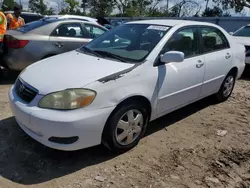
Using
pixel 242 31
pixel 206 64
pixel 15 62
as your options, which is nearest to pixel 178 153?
pixel 206 64

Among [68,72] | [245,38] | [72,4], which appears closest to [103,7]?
[72,4]

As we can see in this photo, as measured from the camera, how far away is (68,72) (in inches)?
121

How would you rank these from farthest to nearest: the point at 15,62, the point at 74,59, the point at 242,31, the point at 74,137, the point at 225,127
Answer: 1. the point at 242,31
2. the point at 15,62
3. the point at 225,127
4. the point at 74,59
5. the point at 74,137

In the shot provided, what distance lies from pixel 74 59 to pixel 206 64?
203 centimetres

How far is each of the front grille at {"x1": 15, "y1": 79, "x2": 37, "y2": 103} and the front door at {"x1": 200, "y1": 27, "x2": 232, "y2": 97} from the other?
8.55 feet

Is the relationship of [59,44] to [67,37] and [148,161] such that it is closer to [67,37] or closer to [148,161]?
[67,37]

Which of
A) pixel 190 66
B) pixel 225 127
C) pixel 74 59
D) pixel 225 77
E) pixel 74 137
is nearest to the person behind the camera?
pixel 74 137

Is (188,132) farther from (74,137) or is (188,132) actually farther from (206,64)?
(74,137)

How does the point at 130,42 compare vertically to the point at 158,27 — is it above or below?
below

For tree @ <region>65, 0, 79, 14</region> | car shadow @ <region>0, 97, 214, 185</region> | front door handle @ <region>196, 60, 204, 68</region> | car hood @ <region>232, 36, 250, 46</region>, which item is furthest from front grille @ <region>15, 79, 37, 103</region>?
tree @ <region>65, 0, 79, 14</region>

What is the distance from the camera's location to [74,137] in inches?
107

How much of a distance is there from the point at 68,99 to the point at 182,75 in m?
1.69

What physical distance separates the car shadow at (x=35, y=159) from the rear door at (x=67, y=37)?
276cm

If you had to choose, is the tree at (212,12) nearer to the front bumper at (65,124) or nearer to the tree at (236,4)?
the tree at (236,4)
